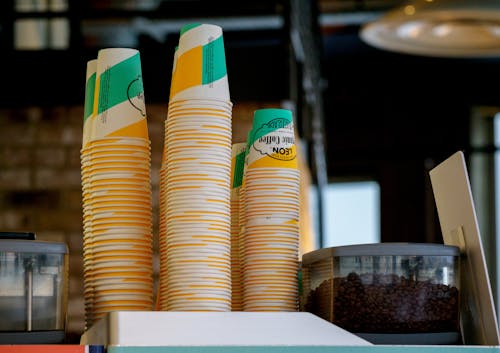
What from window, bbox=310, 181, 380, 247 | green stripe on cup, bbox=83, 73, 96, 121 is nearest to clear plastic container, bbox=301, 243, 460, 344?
green stripe on cup, bbox=83, 73, 96, 121

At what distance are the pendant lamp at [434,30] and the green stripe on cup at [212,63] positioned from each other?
217cm

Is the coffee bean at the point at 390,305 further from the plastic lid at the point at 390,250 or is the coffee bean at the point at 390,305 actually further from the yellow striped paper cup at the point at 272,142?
the yellow striped paper cup at the point at 272,142

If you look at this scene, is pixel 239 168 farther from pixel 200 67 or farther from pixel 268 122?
pixel 200 67

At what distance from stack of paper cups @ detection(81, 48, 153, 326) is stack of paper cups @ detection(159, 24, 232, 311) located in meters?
0.04

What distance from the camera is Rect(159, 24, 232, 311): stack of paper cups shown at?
Answer: 58.6 inches

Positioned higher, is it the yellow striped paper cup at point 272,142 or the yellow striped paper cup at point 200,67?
the yellow striped paper cup at point 200,67

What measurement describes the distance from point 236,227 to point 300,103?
11.5 feet

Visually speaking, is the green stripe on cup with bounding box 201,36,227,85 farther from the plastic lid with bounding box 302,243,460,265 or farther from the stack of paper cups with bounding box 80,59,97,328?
the plastic lid with bounding box 302,243,460,265

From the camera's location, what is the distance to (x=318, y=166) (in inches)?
292

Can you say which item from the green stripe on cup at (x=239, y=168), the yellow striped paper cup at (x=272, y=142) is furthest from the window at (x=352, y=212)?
the yellow striped paper cup at (x=272, y=142)

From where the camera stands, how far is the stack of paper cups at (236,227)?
1.71 metres

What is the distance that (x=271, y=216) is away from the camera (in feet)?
5.32

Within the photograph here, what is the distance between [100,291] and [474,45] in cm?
314

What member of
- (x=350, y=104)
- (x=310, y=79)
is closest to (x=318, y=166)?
(x=310, y=79)
